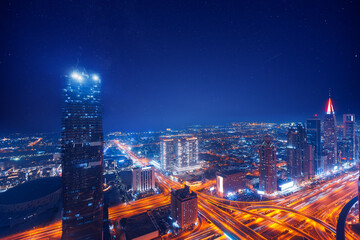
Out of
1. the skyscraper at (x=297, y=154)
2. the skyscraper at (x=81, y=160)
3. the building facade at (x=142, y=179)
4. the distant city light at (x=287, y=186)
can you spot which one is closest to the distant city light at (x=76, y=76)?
the skyscraper at (x=81, y=160)

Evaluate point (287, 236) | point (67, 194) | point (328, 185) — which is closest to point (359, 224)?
point (287, 236)

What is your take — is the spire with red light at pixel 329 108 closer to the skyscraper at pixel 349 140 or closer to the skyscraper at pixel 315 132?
the skyscraper at pixel 315 132

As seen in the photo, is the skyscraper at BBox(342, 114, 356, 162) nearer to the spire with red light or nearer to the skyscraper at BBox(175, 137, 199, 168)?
the spire with red light

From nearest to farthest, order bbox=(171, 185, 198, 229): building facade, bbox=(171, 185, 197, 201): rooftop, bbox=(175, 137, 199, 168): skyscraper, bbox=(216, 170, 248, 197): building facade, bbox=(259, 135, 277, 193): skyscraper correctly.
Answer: bbox=(171, 185, 198, 229): building facade → bbox=(171, 185, 197, 201): rooftop → bbox=(216, 170, 248, 197): building facade → bbox=(259, 135, 277, 193): skyscraper → bbox=(175, 137, 199, 168): skyscraper

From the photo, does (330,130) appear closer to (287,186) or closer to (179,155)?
(287,186)

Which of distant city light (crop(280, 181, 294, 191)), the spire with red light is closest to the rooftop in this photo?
distant city light (crop(280, 181, 294, 191))

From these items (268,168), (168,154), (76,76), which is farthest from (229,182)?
(76,76)

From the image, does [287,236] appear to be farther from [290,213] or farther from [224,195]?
[224,195]
